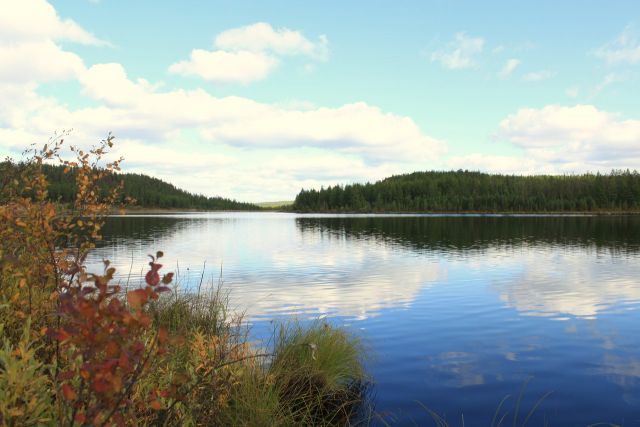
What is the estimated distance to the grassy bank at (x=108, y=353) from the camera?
3350 millimetres

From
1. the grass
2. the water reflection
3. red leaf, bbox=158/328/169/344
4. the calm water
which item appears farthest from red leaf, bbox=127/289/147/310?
the water reflection

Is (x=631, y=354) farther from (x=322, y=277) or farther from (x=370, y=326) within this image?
(x=322, y=277)

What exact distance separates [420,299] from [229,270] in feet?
49.9

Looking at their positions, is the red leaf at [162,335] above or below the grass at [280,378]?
above

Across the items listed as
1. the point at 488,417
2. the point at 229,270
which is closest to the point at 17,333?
the point at 488,417

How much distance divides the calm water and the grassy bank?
78.8 inches

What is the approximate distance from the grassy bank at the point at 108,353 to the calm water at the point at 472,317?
2000mm

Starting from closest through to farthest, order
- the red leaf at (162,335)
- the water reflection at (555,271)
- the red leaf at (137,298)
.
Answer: the red leaf at (137,298) < the red leaf at (162,335) < the water reflection at (555,271)

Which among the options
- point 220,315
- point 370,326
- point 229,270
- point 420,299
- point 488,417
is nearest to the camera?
point 488,417

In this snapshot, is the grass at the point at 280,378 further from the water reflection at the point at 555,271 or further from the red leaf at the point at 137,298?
the water reflection at the point at 555,271

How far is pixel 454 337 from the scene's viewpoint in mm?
16188

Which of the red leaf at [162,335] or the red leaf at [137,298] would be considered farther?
the red leaf at [162,335]

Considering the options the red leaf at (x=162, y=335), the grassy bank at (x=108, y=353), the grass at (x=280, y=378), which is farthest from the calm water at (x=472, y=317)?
the red leaf at (x=162, y=335)

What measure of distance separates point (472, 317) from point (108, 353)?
18.1m
